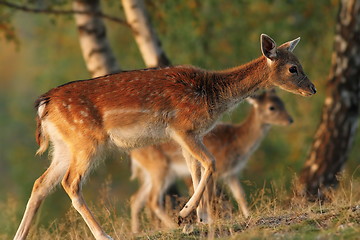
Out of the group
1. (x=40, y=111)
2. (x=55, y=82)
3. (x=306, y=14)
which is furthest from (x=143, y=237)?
(x=55, y=82)

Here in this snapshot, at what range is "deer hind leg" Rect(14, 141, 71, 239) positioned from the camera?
7793 millimetres

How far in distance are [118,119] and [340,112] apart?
15.9ft

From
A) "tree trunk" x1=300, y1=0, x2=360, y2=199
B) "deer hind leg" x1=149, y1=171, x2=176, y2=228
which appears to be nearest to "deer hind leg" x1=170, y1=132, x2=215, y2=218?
"deer hind leg" x1=149, y1=171, x2=176, y2=228

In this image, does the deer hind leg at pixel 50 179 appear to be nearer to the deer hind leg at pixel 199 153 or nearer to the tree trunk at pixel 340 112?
the deer hind leg at pixel 199 153

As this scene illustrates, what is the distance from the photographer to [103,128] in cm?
792

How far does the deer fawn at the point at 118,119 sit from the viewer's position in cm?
782

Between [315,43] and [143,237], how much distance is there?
1012cm

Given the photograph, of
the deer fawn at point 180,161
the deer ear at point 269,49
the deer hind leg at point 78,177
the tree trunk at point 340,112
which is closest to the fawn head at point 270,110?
the deer fawn at point 180,161

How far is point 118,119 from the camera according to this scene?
792cm

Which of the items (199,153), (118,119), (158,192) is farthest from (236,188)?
(118,119)

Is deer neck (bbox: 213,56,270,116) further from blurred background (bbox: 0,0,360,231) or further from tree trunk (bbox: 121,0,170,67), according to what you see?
blurred background (bbox: 0,0,360,231)

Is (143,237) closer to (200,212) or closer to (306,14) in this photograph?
(200,212)

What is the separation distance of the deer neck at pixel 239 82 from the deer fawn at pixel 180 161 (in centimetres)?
281

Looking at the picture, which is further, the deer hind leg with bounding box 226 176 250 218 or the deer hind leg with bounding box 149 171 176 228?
the deer hind leg with bounding box 149 171 176 228
